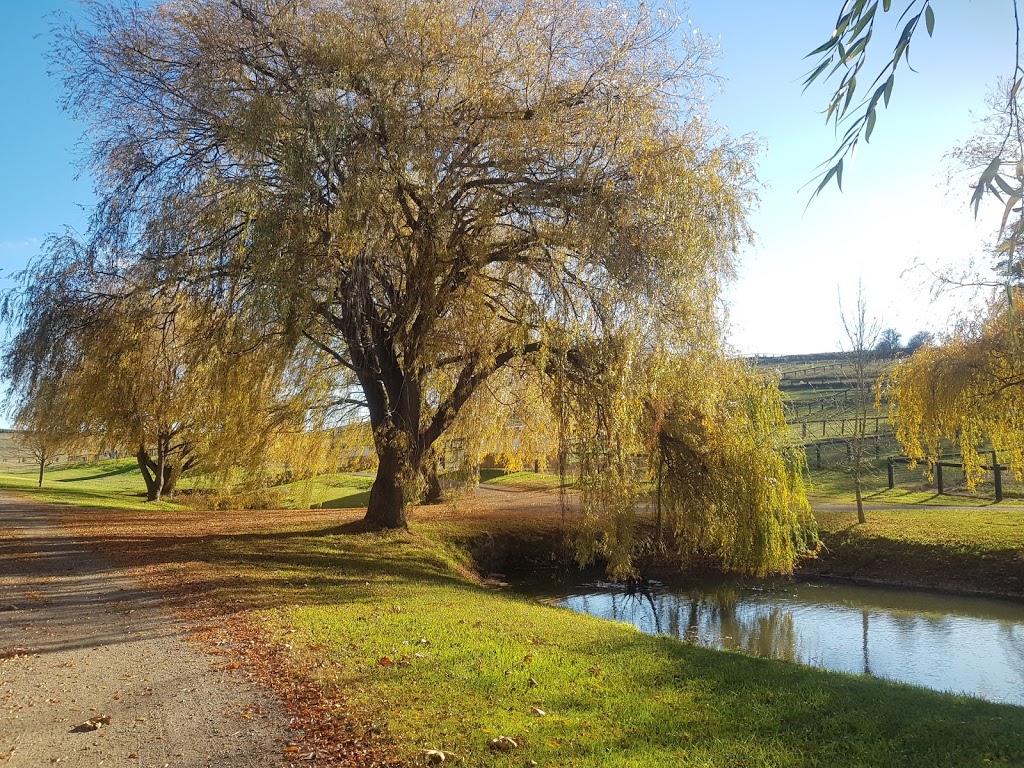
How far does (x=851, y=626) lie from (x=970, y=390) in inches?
249

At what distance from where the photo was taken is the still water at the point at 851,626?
1020 centimetres

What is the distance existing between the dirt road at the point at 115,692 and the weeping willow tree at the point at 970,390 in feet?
50.5

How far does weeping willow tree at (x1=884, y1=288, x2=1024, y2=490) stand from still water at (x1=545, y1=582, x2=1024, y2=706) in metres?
3.84

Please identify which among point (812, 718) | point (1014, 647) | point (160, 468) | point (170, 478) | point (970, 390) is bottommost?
point (1014, 647)

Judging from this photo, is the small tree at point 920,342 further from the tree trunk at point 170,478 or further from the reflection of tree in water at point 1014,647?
the tree trunk at point 170,478

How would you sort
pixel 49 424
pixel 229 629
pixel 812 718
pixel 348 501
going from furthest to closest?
pixel 348 501 → pixel 49 424 → pixel 229 629 → pixel 812 718

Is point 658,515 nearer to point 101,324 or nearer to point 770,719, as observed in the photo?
point 770,719

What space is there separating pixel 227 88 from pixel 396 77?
9.96 ft

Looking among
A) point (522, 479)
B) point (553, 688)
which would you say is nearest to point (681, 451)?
point (553, 688)

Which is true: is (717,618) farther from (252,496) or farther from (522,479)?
(522,479)

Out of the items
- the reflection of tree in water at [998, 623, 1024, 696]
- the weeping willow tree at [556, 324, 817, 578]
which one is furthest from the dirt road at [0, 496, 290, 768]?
the reflection of tree in water at [998, 623, 1024, 696]

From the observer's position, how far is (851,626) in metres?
12.9

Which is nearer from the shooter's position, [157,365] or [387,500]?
[157,365]

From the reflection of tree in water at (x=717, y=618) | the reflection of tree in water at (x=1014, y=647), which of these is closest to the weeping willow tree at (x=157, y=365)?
the reflection of tree in water at (x=717, y=618)
